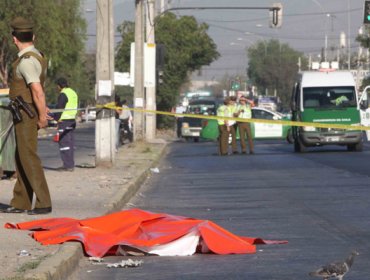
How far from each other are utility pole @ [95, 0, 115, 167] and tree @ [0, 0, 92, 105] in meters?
29.9

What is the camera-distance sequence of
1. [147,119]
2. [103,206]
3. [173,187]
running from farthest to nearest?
[147,119] → [173,187] → [103,206]

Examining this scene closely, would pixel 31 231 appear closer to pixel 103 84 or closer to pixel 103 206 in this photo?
pixel 103 206

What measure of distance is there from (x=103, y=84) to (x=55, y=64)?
1435 inches

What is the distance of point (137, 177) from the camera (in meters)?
20.5

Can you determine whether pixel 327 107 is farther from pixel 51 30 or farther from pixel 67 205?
pixel 51 30

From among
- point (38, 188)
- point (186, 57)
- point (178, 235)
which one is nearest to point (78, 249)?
point (178, 235)

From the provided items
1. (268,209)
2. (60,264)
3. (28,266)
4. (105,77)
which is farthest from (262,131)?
(28,266)

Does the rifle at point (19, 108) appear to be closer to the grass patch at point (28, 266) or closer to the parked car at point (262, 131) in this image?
the grass patch at point (28, 266)

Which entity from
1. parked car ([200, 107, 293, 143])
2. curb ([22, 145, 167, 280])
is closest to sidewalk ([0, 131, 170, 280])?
curb ([22, 145, 167, 280])

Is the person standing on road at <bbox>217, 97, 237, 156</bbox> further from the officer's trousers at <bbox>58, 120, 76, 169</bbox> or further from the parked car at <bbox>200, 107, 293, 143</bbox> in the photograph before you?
the officer's trousers at <bbox>58, 120, 76, 169</bbox>

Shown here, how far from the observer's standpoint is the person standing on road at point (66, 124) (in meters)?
22.1

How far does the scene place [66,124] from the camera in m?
22.2

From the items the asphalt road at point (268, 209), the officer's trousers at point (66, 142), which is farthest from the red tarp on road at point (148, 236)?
the officer's trousers at point (66, 142)

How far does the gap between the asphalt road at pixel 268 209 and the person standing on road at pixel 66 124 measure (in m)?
1.68
